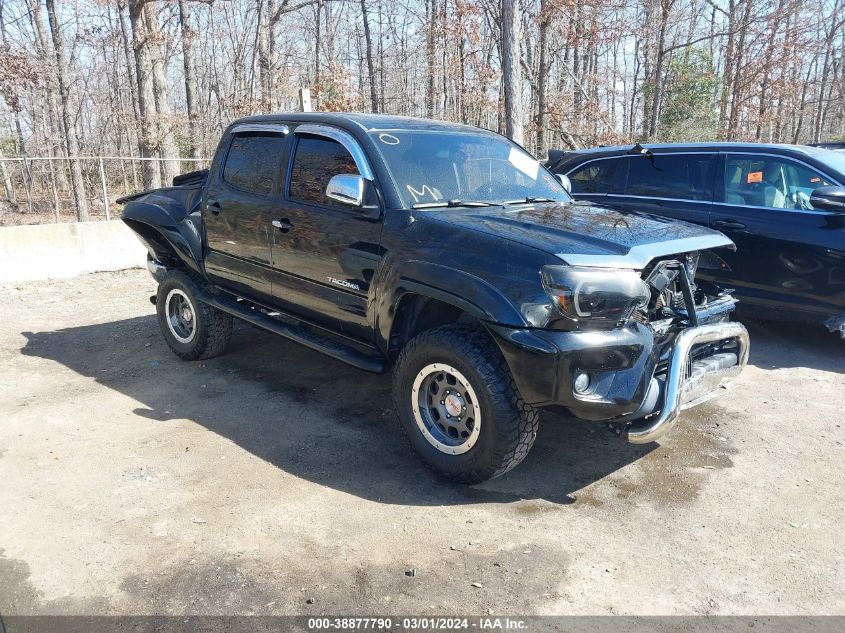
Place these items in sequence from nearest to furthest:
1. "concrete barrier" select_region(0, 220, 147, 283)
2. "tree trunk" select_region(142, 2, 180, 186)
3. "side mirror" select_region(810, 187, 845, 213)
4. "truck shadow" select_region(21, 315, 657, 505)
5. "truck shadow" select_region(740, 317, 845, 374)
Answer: "truck shadow" select_region(21, 315, 657, 505)
"side mirror" select_region(810, 187, 845, 213)
"truck shadow" select_region(740, 317, 845, 374)
"concrete barrier" select_region(0, 220, 147, 283)
"tree trunk" select_region(142, 2, 180, 186)

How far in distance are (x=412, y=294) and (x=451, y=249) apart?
0.42 meters

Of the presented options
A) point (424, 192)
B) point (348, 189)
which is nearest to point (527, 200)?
point (424, 192)

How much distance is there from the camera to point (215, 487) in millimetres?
3766

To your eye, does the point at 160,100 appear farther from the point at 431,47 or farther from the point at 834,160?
the point at 834,160

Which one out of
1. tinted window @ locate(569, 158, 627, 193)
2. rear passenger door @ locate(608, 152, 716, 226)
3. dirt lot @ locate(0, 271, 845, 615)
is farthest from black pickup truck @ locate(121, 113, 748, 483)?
tinted window @ locate(569, 158, 627, 193)

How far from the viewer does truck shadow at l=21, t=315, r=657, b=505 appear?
12.5ft

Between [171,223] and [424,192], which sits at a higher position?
[424,192]

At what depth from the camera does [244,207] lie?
16.7ft

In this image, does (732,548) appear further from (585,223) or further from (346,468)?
(346,468)

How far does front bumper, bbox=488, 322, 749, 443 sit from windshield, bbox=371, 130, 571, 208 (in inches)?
50.3

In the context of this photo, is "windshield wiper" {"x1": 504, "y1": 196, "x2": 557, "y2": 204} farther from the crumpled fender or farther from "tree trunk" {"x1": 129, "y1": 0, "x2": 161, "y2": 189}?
"tree trunk" {"x1": 129, "y1": 0, "x2": 161, "y2": 189}

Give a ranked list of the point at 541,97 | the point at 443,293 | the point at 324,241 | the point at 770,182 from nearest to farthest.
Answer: the point at 443,293 → the point at 324,241 → the point at 770,182 → the point at 541,97

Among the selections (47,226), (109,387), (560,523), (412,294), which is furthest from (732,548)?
→ (47,226)

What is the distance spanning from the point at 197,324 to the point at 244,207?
1.27m
